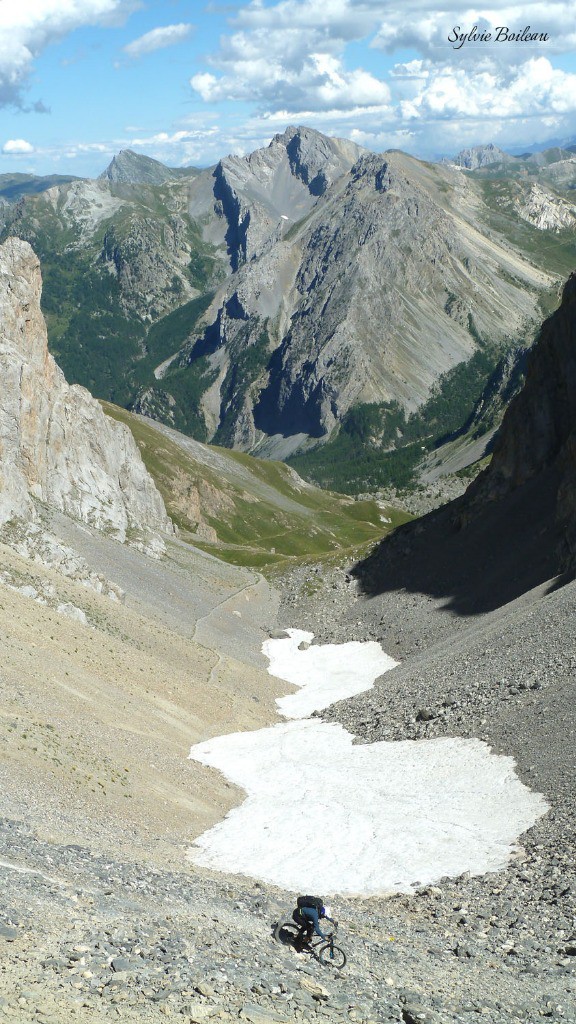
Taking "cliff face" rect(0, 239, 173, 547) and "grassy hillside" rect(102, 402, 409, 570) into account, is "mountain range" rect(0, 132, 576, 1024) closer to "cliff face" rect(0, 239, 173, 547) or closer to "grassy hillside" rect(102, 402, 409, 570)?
"cliff face" rect(0, 239, 173, 547)

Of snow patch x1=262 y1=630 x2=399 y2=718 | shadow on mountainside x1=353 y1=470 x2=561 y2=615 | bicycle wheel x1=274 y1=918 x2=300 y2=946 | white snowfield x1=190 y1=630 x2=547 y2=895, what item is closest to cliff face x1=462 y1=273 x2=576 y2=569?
shadow on mountainside x1=353 y1=470 x2=561 y2=615

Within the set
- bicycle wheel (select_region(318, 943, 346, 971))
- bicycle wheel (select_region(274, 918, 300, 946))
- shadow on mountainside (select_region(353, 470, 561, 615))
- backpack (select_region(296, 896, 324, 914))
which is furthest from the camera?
shadow on mountainside (select_region(353, 470, 561, 615))

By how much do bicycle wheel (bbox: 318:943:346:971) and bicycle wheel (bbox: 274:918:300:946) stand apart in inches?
33.7

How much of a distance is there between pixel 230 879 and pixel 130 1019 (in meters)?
17.2

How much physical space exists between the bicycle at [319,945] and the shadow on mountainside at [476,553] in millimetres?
55277

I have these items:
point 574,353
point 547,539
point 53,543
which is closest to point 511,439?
point 574,353

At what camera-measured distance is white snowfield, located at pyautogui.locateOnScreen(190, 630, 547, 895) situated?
38250 mm

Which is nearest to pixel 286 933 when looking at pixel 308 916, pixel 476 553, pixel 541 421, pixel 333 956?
pixel 308 916

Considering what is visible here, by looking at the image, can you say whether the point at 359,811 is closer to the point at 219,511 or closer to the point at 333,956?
the point at 333,956

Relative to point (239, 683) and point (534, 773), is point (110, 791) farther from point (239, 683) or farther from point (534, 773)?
point (239, 683)

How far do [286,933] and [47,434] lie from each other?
80710 mm

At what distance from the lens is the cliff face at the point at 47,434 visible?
92.7 metres

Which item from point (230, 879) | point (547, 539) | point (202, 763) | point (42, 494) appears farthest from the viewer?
point (42, 494)

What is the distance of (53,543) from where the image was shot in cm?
7919
